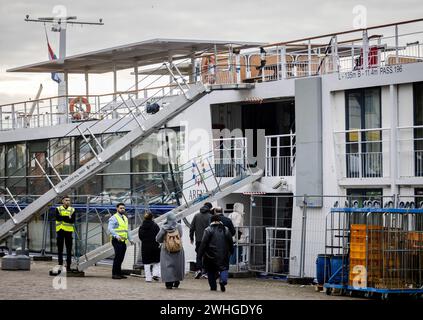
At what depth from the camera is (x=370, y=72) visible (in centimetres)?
2461

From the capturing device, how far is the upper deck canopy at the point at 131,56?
31.9 meters

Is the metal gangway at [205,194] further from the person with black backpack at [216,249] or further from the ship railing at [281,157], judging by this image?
the person with black backpack at [216,249]

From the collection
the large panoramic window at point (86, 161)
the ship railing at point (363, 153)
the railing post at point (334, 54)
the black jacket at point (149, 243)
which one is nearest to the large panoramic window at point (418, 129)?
the ship railing at point (363, 153)

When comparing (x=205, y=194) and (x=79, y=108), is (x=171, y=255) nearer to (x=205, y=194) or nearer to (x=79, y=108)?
(x=205, y=194)

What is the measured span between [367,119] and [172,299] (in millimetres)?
7906

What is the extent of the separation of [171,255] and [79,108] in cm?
1489

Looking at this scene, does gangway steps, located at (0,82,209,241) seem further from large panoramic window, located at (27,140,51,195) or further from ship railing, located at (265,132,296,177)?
large panoramic window, located at (27,140,51,195)

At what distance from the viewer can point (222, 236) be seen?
68.7 ft

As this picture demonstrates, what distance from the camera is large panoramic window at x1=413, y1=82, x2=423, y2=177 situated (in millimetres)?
23844

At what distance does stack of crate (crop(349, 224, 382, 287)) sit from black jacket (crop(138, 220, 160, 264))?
200 inches
